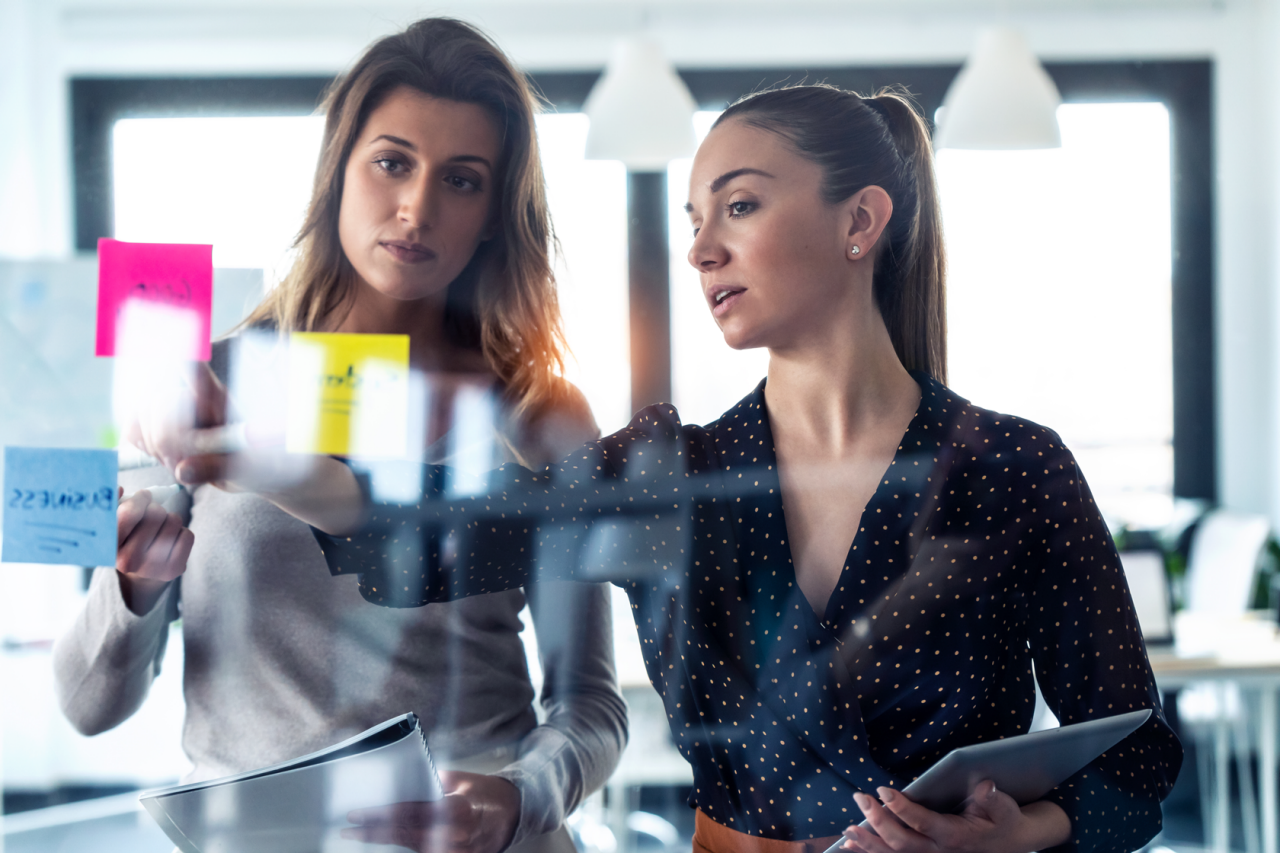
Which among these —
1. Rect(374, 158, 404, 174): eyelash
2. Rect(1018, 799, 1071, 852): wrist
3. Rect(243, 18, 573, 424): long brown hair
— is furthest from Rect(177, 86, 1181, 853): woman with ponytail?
Rect(374, 158, 404, 174): eyelash

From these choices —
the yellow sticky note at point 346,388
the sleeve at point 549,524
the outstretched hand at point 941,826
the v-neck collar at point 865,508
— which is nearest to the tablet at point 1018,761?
the outstretched hand at point 941,826

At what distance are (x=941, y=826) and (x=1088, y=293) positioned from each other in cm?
47

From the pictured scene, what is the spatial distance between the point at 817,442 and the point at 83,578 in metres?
0.60

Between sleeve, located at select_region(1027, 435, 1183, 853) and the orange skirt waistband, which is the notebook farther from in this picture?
sleeve, located at select_region(1027, 435, 1183, 853)

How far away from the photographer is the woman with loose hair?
0.71 meters

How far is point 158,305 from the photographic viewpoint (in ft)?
2.30

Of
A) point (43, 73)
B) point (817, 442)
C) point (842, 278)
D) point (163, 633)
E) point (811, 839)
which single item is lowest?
point (811, 839)

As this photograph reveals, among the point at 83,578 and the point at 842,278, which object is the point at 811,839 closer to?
the point at 842,278

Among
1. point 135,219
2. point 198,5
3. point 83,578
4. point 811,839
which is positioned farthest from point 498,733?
point 198,5

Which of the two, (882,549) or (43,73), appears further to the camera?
(43,73)

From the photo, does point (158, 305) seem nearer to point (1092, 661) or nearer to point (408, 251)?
point (408, 251)

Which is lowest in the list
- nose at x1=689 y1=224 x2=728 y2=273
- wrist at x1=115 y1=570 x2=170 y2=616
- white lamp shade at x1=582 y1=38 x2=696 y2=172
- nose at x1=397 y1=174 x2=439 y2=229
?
wrist at x1=115 y1=570 x2=170 y2=616

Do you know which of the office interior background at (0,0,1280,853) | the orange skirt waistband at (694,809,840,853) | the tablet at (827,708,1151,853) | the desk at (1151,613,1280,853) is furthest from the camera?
the desk at (1151,613,1280,853)

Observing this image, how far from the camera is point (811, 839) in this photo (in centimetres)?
67
